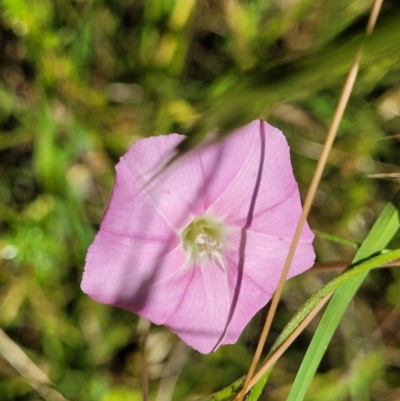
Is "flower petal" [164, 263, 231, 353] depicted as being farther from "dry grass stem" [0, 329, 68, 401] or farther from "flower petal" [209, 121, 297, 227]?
"dry grass stem" [0, 329, 68, 401]

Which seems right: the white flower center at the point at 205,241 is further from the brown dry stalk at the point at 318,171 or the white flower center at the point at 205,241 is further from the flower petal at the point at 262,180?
the brown dry stalk at the point at 318,171

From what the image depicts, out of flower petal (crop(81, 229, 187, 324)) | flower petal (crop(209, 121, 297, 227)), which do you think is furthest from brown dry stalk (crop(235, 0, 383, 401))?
flower petal (crop(81, 229, 187, 324))

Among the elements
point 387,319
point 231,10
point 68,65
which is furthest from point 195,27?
point 387,319

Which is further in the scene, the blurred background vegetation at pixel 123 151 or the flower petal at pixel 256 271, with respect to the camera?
the blurred background vegetation at pixel 123 151

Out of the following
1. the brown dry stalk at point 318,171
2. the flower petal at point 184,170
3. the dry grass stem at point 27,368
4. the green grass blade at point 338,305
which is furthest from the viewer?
the dry grass stem at point 27,368

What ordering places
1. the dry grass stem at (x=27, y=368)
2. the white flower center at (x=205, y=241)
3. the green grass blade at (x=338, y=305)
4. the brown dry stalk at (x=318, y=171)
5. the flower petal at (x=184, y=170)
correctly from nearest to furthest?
the brown dry stalk at (x=318, y=171) → the flower petal at (x=184, y=170) → the green grass blade at (x=338, y=305) → the white flower center at (x=205, y=241) → the dry grass stem at (x=27, y=368)

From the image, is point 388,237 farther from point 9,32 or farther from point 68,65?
point 9,32

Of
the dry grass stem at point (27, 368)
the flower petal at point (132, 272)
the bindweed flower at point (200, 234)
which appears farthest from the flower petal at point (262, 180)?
the dry grass stem at point (27, 368)

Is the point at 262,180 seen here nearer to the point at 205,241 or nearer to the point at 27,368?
the point at 205,241

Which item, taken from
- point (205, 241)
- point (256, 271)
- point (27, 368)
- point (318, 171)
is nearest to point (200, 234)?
point (205, 241)
